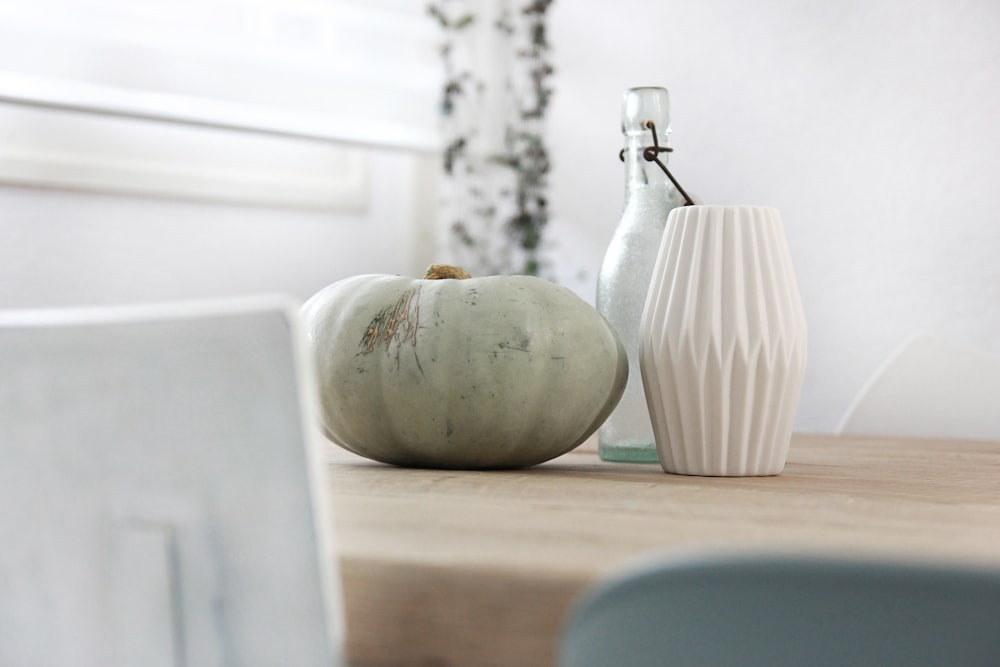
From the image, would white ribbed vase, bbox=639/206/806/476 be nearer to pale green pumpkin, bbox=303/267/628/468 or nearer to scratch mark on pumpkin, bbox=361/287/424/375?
pale green pumpkin, bbox=303/267/628/468

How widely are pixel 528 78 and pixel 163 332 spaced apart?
9.07 feet

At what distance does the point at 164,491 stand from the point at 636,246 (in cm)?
56

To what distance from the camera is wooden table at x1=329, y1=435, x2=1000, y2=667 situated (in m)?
0.41

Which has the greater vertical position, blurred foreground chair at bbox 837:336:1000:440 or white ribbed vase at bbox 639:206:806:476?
white ribbed vase at bbox 639:206:806:476

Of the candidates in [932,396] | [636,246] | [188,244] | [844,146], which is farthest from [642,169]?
[844,146]

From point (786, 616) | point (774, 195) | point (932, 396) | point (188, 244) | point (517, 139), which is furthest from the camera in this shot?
point (517, 139)

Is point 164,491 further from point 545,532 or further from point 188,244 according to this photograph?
point 188,244

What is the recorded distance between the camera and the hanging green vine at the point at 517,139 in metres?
2.90

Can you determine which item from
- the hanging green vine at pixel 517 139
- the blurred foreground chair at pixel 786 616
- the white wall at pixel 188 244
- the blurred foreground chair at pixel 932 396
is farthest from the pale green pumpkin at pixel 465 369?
the hanging green vine at pixel 517 139

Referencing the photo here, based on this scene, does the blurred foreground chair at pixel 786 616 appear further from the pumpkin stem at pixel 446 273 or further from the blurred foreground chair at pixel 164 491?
the pumpkin stem at pixel 446 273

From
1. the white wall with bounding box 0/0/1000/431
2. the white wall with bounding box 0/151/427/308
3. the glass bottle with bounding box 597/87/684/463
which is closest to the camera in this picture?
the glass bottle with bounding box 597/87/684/463

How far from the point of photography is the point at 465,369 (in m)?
0.81

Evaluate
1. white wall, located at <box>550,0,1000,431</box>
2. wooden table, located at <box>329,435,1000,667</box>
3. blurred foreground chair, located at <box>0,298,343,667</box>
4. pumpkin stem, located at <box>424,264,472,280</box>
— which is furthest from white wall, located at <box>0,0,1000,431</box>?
blurred foreground chair, located at <box>0,298,343,667</box>

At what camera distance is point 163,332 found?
423 mm
